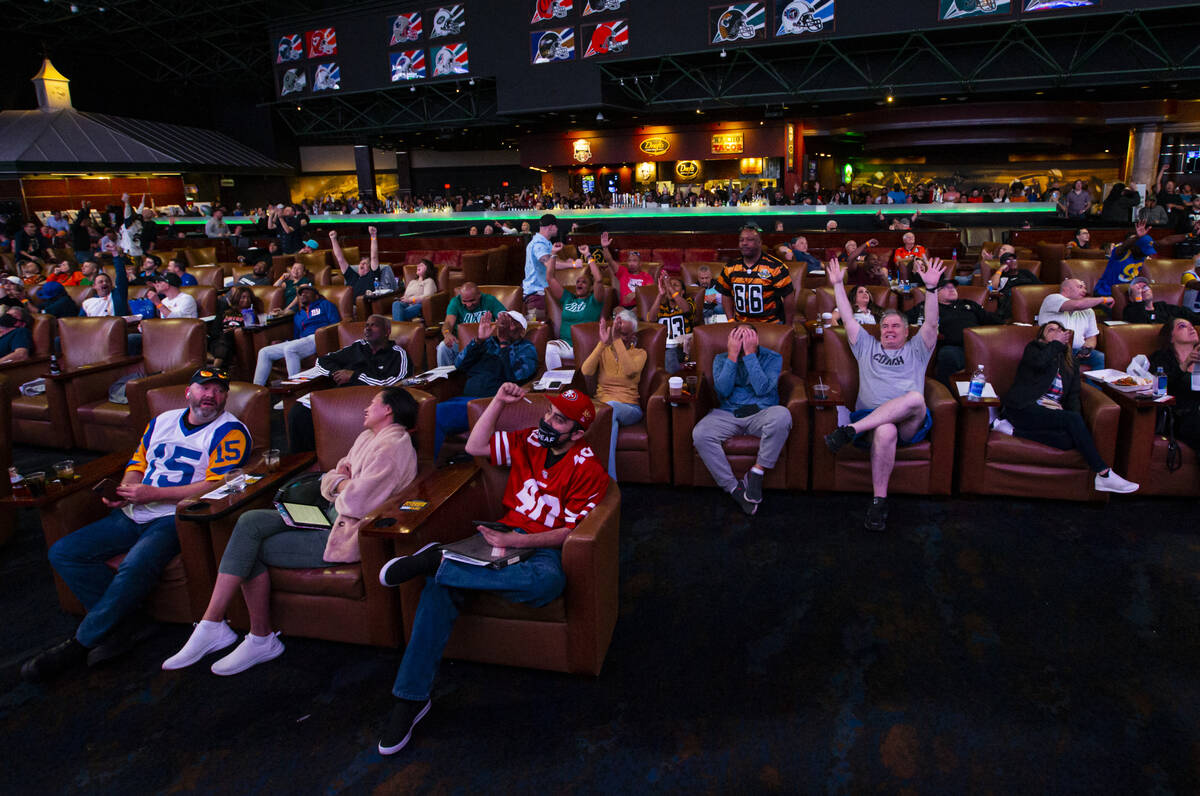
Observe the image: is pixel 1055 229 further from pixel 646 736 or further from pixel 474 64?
pixel 474 64

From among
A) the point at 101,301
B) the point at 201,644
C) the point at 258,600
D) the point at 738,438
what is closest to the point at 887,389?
the point at 738,438

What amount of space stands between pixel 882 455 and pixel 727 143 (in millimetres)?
14364

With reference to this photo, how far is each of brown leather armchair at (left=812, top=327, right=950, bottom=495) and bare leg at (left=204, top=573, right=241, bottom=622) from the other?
10.2 ft

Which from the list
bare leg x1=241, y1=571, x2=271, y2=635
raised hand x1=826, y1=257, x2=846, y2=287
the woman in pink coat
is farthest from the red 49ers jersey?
raised hand x1=826, y1=257, x2=846, y2=287

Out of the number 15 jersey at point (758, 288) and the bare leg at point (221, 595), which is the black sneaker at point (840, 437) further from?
the bare leg at point (221, 595)

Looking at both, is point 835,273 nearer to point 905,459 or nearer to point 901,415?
point 901,415

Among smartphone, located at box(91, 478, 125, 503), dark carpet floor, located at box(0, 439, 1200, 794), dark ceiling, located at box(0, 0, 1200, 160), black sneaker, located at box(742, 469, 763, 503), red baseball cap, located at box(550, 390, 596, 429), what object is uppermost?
dark ceiling, located at box(0, 0, 1200, 160)

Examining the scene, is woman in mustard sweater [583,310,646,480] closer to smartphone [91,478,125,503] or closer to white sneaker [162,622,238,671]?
white sneaker [162,622,238,671]

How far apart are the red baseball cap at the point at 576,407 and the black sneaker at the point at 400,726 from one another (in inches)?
46.1

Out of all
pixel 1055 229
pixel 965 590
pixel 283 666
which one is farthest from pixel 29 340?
pixel 1055 229

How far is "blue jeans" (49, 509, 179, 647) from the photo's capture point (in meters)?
3.14

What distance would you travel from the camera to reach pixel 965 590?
3.48 metres

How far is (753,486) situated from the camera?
14.1 ft

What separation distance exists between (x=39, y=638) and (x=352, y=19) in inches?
665
